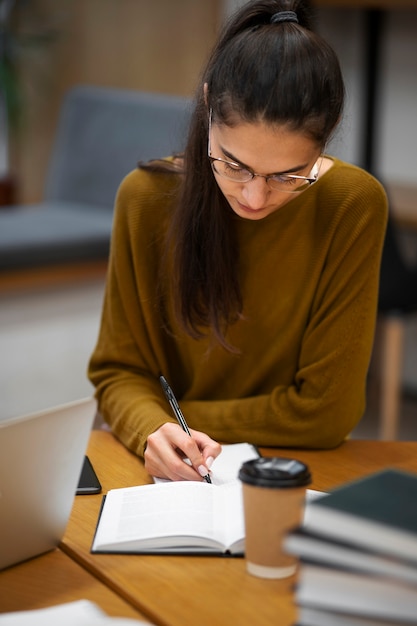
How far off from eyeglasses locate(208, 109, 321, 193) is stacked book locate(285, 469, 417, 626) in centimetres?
56

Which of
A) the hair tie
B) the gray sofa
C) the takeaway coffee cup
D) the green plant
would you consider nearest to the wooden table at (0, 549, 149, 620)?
the takeaway coffee cup

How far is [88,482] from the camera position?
1235 mm

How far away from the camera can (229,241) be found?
148 centimetres

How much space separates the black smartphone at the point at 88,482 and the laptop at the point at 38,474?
6.0 inches

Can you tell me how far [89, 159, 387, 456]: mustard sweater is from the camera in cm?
145

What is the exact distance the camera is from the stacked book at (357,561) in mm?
754

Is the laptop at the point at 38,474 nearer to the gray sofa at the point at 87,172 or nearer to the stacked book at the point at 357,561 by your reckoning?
the stacked book at the point at 357,561

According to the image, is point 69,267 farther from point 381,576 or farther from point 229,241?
point 381,576

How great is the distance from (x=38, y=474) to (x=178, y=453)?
0.30 meters

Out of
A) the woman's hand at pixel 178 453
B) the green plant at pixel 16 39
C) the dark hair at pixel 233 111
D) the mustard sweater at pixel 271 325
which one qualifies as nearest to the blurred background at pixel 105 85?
the green plant at pixel 16 39

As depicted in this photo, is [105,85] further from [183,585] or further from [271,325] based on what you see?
[183,585]

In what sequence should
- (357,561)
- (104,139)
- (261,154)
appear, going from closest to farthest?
(357,561) < (261,154) < (104,139)

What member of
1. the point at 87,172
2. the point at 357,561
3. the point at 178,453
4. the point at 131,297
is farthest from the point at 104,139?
the point at 357,561

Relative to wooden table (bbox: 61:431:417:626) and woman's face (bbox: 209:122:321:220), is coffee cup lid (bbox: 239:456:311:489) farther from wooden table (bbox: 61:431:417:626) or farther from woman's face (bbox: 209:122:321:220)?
woman's face (bbox: 209:122:321:220)
